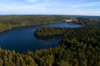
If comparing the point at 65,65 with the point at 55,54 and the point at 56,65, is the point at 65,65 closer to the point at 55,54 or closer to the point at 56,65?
the point at 56,65

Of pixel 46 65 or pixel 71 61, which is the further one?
pixel 71 61

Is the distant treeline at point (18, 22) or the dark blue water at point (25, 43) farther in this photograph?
the distant treeline at point (18, 22)

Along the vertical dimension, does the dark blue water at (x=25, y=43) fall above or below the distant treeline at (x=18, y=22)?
below

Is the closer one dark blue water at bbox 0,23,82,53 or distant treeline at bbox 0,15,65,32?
dark blue water at bbox 0,23,82,53

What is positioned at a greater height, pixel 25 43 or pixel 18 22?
pixel 18 22

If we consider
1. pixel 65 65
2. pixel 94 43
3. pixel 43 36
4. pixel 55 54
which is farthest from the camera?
pixel 43 36

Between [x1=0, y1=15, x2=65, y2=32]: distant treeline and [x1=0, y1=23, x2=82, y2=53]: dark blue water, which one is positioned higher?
[x1=0, y1=15, x2=65, y2=32]: distant treeline

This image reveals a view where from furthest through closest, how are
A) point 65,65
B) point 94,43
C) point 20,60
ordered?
point 94,43 < point 20,60 < point 65,65

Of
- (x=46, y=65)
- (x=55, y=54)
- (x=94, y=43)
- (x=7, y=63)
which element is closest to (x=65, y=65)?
(x=46, y=65)

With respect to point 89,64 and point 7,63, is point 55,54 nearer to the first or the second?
point 89,64

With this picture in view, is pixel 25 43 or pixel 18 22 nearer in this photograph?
pixel 25 43
